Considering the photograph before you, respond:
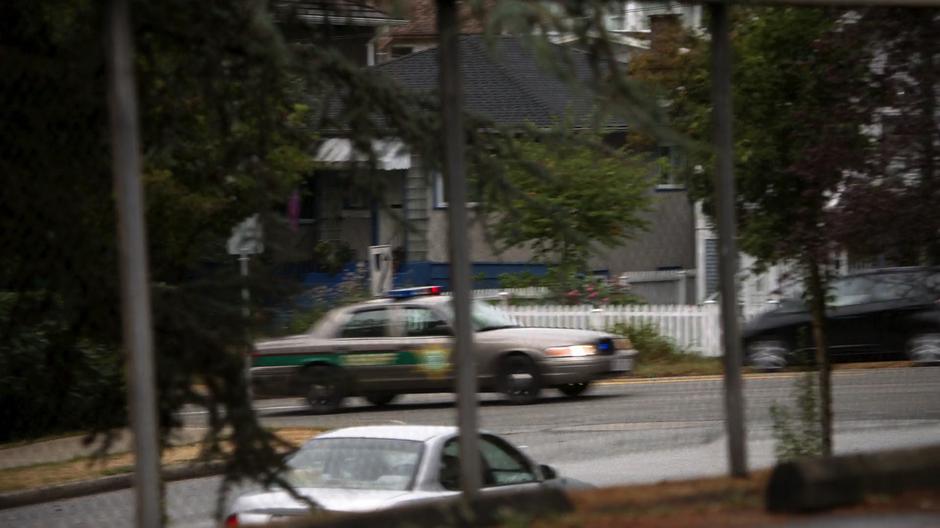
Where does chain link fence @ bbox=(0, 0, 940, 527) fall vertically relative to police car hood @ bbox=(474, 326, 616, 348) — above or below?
above

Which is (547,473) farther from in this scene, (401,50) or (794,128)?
(401,50)

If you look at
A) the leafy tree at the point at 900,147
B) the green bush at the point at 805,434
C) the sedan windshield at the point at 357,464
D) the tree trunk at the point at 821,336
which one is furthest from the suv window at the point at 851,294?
the sedan windshield at the point at 357,464

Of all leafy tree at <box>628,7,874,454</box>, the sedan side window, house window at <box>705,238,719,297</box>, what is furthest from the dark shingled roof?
the sedan side window

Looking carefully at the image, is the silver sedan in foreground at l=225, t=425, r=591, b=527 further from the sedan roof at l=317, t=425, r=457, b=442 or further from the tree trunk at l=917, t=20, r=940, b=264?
the tree trunk at l=917, t=20, r=940, b=264

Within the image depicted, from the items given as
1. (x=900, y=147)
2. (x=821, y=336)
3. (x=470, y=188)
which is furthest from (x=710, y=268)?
(x=470, y=188)

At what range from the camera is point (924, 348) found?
21328mm

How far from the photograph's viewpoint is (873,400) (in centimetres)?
1830

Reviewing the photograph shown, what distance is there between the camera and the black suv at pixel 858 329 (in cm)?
2108

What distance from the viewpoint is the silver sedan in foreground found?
855cm

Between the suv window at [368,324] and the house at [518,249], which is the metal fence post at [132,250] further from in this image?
the suv window at [368,324]

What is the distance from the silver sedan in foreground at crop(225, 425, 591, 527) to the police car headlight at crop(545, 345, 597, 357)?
913cm

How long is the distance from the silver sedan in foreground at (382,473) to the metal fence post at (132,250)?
3.11 m

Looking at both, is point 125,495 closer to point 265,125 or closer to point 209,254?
point 209,254

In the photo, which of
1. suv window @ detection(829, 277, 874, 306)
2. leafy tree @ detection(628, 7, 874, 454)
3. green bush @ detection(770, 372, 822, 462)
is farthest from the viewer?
suv window @ detection(829, 277, 874, 306)
